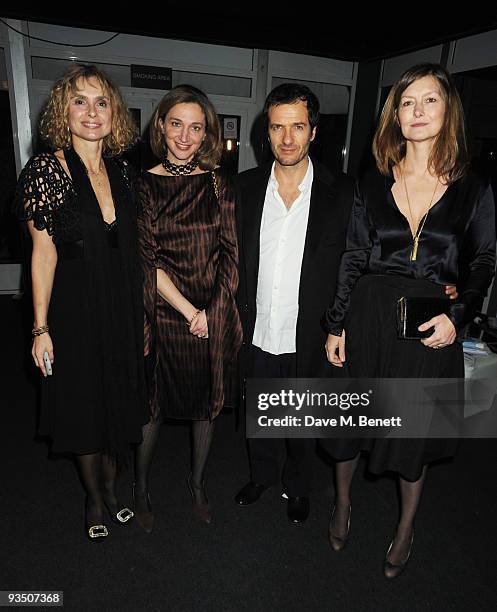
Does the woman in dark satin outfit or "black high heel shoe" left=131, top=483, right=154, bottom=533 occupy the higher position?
the woman in dark satin outfit

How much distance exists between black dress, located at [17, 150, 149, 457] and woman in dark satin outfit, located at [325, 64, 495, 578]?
Answer: 87 cm

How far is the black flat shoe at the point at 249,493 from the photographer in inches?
93.4

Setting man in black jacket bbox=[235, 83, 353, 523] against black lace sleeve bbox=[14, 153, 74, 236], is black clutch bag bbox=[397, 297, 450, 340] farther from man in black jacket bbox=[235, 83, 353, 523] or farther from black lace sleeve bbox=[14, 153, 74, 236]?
black lace sleeve bbox=[14, 153, 74, 236]

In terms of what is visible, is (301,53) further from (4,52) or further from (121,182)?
(121,182)

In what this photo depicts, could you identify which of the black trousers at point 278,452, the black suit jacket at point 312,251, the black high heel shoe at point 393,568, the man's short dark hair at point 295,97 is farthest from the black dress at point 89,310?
the black high heel shoe at point 393,568

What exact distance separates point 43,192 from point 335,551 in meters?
2.00

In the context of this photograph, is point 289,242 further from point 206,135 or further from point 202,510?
point 202,510

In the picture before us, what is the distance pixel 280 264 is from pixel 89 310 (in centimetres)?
82

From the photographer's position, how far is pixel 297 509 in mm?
2271

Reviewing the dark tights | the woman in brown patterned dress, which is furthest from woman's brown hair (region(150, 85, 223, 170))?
the dark tights

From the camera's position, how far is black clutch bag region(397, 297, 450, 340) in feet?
5.24

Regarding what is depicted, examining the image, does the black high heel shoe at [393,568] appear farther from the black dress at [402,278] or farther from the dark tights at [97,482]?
the dark tights at [97,482]

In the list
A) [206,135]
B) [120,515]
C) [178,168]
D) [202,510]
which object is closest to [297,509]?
[202,510]

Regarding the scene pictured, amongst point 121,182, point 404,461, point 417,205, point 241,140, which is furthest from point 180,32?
point 404,461
